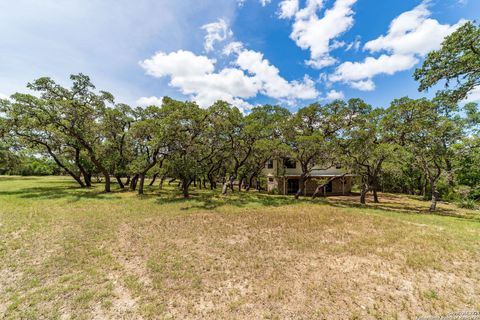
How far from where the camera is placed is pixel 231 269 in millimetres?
5289

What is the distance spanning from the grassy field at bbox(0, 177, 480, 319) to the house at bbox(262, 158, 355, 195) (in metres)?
13.2

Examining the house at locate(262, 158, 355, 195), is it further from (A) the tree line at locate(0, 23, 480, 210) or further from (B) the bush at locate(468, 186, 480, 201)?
(B) the bush at locate(468, 186, 480, 201)

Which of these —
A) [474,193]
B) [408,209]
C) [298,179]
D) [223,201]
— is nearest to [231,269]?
[223,201]

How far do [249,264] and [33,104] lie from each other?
1976cm

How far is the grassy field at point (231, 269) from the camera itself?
3840 mm

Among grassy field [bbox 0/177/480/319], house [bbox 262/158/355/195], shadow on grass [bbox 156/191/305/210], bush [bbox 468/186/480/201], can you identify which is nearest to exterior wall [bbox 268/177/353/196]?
house [bbox 262/158/355/195]

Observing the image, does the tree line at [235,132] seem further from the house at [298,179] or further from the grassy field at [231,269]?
the grassy field at [231,269]

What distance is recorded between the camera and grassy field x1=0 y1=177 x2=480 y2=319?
12.6 feet

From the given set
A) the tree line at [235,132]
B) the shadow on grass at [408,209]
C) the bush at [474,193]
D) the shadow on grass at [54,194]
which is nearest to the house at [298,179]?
the tree line at [235,132]

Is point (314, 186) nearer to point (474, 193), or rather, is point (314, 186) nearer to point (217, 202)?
point (217, 202)

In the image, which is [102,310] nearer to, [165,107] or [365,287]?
→ [365,287]

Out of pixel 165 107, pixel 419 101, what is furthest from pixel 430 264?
pixel 165 107

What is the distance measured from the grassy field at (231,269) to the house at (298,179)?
1321 cm


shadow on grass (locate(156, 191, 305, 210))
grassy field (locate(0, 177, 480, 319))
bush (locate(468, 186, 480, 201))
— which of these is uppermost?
bush (locate(468, 186, 480, 201))
